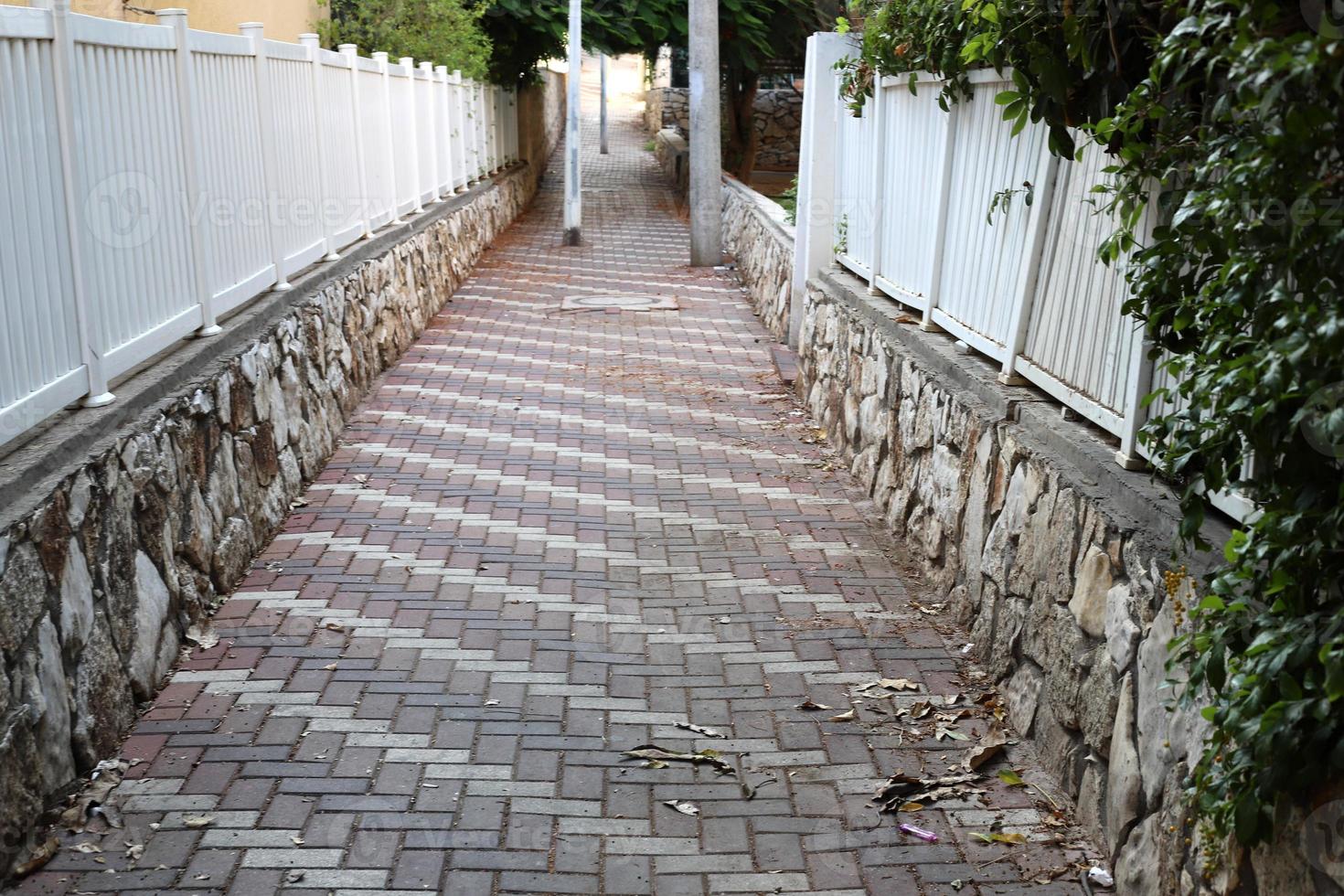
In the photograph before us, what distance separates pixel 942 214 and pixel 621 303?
751 centimetres

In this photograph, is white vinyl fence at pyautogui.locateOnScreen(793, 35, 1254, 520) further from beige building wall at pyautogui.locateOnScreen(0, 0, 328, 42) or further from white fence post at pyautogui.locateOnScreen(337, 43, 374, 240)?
beige building wall at pyautogui.locateOnScreen(0, 0, 328, 42)

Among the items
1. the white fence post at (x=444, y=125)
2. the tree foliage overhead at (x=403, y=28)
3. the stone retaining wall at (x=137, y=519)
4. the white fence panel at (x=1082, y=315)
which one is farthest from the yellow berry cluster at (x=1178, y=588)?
the white fence post at (x=444, y=125)

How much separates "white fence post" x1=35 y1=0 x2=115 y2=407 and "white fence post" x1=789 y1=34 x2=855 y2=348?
562cm

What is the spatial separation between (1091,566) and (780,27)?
20.4 m

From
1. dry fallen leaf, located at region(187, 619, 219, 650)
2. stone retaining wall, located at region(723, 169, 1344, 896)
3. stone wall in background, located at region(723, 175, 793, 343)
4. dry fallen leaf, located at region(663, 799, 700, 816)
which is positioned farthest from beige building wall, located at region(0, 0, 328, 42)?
dry fallen leaf, located at region(663, 799, 700, 816)

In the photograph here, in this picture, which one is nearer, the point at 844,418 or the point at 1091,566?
the point at 1091,566

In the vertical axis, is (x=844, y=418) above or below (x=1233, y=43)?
below

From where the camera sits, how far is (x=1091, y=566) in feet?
12.3

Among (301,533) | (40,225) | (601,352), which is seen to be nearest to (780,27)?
(601,352)

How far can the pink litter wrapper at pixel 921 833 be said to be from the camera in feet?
12.1

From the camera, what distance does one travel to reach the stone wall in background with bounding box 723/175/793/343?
1131 centimetres

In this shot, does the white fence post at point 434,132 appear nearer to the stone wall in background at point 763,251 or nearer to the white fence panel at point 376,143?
the white fence panel at point 376,143

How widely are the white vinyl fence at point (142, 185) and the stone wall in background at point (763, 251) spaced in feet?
12.8

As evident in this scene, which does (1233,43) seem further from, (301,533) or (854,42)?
(854,42)
